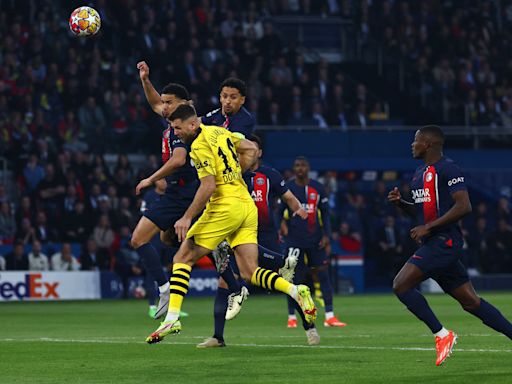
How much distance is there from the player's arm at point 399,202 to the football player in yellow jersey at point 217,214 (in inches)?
46.5

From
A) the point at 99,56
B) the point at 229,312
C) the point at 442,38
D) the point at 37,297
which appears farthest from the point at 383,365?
the point at 442,38

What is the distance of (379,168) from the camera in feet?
103

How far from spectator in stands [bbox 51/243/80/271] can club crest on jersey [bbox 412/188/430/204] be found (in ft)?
55.3

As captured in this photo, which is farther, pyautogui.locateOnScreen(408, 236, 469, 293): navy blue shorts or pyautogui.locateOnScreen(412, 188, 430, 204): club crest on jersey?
pyautogui.locateOnScreen(412, 188, 430, 204): club crest on jersey

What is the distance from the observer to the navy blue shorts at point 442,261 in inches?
424

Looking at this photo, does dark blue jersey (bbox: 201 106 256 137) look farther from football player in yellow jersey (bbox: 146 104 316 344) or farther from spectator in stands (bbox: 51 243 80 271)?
spectator in stands (bbox: 51 243 80 271)

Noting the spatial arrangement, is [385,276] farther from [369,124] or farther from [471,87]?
[471,87]

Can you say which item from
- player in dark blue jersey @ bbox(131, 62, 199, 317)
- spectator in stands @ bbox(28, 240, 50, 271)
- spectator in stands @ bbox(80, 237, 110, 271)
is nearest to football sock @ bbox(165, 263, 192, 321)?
player in dark blue jersey @ bbox(131, 62, 199, 317)

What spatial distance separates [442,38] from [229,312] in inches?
1012

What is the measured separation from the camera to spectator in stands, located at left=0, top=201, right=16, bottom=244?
27734 mm

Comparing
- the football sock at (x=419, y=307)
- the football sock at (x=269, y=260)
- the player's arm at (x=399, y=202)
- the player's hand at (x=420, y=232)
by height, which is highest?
the player's arm at (x=399, y=202)

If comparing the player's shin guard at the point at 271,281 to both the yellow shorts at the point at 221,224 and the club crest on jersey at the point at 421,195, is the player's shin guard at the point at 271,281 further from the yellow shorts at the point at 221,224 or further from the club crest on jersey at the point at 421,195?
the club crest on jersey at the point at 421,195

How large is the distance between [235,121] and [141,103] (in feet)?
57.5

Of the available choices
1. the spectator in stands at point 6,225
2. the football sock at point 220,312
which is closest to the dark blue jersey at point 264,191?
the football sock at point 220,312
